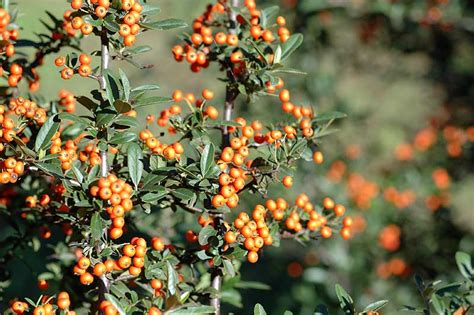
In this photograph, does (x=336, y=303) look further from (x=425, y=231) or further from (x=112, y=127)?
(x=112, y=127)

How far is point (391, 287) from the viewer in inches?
177

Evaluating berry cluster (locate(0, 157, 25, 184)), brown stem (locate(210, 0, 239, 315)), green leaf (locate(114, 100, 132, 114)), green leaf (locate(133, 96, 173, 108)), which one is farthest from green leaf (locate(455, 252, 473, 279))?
berry cluster (locate(0, 157, 25, 184))

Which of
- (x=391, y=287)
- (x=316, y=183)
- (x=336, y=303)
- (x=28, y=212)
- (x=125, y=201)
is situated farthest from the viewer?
(x=316, y=183)

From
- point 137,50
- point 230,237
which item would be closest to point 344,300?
point 230,237

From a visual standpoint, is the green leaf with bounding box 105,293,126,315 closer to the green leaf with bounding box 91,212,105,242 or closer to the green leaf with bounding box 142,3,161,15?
the green leaf with bounding box 91,212,105,242

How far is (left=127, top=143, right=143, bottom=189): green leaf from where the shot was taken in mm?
1740

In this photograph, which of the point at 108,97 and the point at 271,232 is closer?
the point at 108,97

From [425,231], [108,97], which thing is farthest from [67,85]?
[108,97]

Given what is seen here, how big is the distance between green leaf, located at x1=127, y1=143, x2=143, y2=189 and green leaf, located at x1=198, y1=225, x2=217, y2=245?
0.88 ft

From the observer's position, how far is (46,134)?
1770 mm

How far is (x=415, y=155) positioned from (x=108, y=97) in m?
3.96

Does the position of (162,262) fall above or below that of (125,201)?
below

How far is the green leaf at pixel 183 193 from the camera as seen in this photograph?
5.70 feet

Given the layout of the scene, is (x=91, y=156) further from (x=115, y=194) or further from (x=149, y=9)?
(x=149, y=9)
